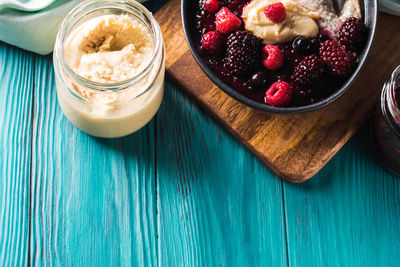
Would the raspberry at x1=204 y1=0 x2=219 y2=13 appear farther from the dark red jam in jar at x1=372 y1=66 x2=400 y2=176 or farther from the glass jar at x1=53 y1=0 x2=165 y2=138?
the dark red jam in jar at x1=372 y1=66 x2=400 y2=176

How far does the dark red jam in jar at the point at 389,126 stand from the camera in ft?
4.33

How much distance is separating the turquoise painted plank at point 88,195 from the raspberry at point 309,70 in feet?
1.61

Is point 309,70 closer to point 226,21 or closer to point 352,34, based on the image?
point 352,34

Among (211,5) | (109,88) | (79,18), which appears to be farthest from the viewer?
(211,5)

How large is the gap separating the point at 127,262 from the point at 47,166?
1.26ft

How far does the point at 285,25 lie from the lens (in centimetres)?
139

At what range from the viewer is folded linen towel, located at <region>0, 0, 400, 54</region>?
1.45 meters

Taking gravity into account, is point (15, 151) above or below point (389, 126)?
below

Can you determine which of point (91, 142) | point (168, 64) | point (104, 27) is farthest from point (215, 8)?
point (91, 142)

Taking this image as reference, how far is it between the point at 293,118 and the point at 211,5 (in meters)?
0.43

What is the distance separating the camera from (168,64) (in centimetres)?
149

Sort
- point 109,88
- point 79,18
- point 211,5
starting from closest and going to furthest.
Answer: point 109,88 → point 79,18 → point 211,5

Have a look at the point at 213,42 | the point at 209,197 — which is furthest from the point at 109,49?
the point at 209,197

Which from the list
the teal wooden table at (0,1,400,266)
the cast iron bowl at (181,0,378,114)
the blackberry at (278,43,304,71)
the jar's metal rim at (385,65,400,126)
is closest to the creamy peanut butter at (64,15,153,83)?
the cast iron bowl at (181,0,378,114)
